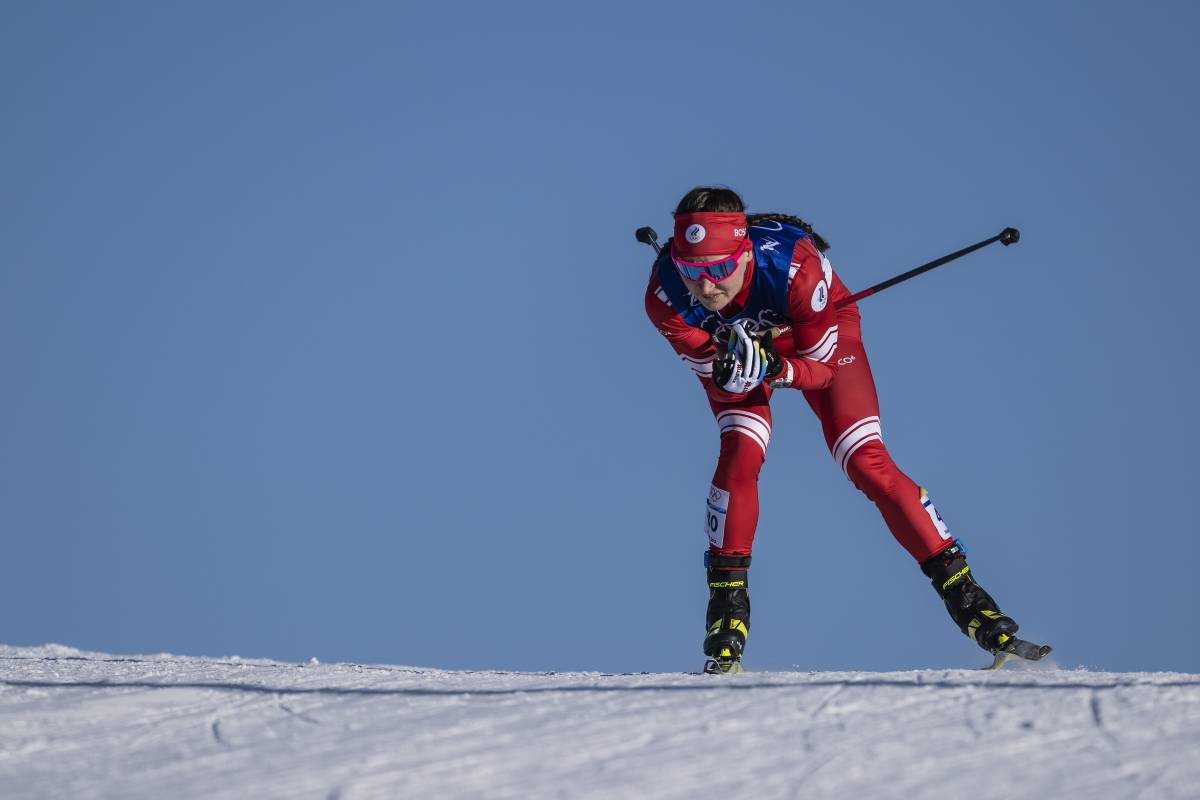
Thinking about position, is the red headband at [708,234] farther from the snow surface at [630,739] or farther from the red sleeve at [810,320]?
the snow surface at [630,739]

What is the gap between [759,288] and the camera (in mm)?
5844

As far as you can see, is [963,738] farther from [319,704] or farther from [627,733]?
[319,704]

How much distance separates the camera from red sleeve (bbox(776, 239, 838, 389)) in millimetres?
5703

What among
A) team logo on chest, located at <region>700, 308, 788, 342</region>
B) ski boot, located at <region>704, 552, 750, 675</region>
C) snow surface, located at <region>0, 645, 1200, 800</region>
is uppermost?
team logo on chest, located at <region>700, 308, 788, 342</region>

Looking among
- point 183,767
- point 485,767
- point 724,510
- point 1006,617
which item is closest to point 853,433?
point 724,510

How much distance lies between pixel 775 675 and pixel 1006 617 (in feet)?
4.90

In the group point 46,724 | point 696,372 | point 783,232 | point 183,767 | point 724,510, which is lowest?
point 183,767

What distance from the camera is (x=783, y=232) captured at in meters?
6.01

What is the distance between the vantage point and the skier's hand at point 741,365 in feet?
18.1

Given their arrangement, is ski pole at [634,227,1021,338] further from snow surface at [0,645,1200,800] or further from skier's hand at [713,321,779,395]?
snow surface at [0,645,1200,800]

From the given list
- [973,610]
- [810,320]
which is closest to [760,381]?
[810,320]

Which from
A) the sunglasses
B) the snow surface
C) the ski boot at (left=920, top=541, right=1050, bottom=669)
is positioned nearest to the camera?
the snow surface

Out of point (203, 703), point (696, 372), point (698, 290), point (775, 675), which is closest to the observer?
point (203, 703)

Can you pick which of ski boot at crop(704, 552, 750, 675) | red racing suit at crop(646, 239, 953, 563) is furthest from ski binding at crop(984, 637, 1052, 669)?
ski boot at crop(704, 552, 750, 675)
